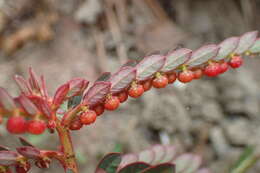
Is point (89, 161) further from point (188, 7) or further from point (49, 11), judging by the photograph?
point (188, 7)

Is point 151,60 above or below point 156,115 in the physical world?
below

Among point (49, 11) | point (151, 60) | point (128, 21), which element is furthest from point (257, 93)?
point (151, 60)

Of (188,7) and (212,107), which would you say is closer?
(212,107)

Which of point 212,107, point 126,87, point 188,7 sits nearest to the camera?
point 126,87

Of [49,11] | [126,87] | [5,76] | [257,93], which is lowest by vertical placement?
[126,87]

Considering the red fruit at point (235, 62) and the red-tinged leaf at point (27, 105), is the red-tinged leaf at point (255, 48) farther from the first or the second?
the red-tinged leaf at point (27, 105)

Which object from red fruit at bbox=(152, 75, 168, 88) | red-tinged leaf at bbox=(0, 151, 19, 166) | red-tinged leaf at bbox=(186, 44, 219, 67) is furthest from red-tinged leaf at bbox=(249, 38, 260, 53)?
red-tinged leaf at bbox=(0, 151, 19, 166)

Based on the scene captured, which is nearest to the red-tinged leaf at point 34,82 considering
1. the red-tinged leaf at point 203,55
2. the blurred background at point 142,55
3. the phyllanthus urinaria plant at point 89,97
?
the phyllanthus urinaria plant at point 89,97

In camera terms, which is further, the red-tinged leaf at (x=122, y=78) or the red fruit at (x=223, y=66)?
the red fruit at (x=223, y=66)
